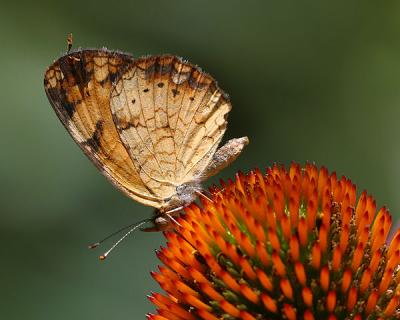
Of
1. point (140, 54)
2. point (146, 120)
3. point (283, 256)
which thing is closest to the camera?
point (283, 256)

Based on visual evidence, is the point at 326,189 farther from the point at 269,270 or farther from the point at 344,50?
the point at 344,50

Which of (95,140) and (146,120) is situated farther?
(146,120)

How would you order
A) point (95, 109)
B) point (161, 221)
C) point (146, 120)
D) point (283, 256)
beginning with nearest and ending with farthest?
point (283, 256)
point (161, 221)
point (95, 109)
point (146, 120)

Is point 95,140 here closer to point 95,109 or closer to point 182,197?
point 95,109

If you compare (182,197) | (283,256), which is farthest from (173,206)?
(283,256)

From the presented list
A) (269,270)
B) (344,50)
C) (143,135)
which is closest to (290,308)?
(269,270)

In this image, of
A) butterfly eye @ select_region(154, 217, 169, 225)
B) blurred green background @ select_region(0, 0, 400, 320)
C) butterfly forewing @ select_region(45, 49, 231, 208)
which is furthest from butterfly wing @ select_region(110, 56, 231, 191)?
blurred green background @ select_region(0, 0, 400, 320)

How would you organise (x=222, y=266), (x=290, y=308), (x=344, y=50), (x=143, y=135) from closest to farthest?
(x=290, y=308), (x=222, y=266), (x=143, y=135), (x=344, y=50)
